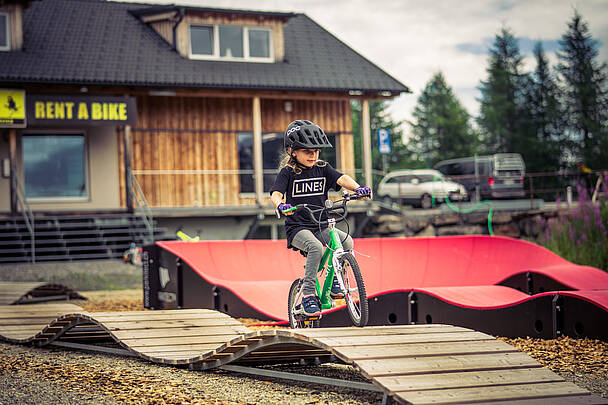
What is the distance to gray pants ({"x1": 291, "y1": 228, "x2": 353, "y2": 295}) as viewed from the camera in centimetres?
635

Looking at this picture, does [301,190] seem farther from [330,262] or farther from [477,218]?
[477,218]

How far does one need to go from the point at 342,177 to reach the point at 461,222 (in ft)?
62.9

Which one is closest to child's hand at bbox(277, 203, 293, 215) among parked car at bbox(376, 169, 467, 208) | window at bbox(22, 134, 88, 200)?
window at bbox(22, 134, 88, 200)

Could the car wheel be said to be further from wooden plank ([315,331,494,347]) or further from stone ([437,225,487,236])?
wooden plank ([315,331,494,347])

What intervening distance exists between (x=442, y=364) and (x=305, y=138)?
245 centimetres

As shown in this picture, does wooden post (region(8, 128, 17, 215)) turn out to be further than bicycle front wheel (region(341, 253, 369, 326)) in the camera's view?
Yes

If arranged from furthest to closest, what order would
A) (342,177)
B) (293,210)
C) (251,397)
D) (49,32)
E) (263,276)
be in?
1. (49,32)
2. (263,276)
3. (342,177)
4. (293,210)
5. (251,397)

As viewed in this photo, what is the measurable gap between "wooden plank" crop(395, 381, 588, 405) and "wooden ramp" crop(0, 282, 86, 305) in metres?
8.56

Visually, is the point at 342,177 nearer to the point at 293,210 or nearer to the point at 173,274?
the point at 293,210

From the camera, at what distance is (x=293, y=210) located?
6254 mm

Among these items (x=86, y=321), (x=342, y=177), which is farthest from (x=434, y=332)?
(x=86, y=321)

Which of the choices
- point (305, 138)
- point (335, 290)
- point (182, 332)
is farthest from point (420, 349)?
point (182, 332)

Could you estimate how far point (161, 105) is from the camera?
950 inches

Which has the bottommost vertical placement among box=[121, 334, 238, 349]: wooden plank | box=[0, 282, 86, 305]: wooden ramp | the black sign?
box=[0, 282, 86, 305]: wooden ramp
